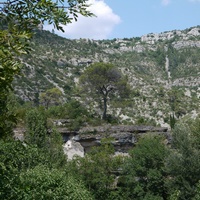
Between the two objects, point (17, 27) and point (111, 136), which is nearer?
point (17, 27)

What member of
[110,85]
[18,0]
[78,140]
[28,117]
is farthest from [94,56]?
[18,0]

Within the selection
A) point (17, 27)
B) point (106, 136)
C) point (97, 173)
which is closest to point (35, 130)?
point (97, 173)

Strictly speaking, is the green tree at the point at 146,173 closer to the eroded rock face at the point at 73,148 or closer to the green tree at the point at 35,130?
the green tree at the point at 35,130

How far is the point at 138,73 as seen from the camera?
316 ft

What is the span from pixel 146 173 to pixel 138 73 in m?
71.9

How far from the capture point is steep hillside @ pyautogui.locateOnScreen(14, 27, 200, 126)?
66.8m

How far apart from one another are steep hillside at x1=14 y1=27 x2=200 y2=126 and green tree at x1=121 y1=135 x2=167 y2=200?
1848 centimetres

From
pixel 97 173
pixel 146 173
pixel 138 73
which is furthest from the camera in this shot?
pixel 138 73

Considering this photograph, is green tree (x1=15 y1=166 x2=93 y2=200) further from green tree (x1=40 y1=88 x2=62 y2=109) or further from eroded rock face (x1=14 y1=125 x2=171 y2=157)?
green tree (x1=40 y1=88 x2=62 y2=109)

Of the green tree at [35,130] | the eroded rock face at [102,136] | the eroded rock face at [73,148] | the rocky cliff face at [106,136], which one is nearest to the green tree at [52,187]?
the green tree at [35,130]

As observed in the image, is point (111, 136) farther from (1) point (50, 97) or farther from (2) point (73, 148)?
(1) point (50, 97)

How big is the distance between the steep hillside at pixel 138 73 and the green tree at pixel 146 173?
18477 mm

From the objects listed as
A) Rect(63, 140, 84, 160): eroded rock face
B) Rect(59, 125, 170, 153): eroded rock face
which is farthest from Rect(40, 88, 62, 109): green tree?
Rect(63, 140, 84, 160): eroded rock face

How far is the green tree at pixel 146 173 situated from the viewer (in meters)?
25.3
